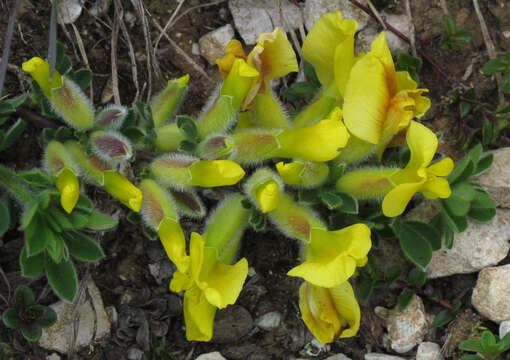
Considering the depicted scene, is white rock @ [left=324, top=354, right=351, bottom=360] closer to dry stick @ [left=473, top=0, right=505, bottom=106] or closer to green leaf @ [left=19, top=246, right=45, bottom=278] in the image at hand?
green leaf @ [left=19, top=246, right=45, bottom=278]

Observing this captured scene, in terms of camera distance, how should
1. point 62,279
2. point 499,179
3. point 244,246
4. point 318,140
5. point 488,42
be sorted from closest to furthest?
point 318,140 < point 62,279 < point 499,179 < point 244,246 < point 488,42

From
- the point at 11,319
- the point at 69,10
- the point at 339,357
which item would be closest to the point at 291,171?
the point at 339,357

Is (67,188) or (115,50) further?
(115,50)

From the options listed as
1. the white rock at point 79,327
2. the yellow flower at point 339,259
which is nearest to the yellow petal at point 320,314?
the yellow flower at point 339,259

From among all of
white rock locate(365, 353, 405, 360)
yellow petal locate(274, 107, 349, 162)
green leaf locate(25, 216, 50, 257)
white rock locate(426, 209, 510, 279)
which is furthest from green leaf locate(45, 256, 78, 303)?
white rock locate(426, 209, 510, 279)

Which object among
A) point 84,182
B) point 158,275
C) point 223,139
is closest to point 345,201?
point 223,139

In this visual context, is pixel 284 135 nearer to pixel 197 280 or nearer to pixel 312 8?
pixel 197 280

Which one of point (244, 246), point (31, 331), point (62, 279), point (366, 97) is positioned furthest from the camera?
point (244, 246)

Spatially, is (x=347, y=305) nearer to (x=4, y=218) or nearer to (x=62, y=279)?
(x=62, y=279)
